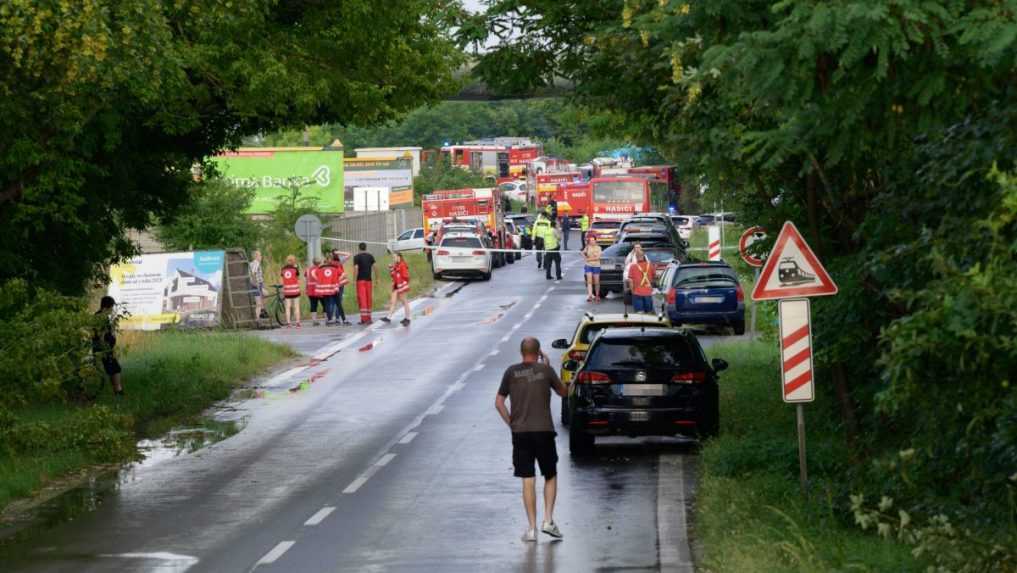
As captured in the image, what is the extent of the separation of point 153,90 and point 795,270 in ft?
25.6

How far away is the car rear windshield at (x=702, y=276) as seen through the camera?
36.1m

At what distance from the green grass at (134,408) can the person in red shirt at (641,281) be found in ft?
25.7

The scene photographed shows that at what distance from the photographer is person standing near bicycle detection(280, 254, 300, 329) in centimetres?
4025

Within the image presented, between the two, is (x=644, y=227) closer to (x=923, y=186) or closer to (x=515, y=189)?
(x=923, y=186)

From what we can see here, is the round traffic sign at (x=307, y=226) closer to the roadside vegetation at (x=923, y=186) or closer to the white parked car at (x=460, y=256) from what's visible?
the white parked car at (x=460, y=256)

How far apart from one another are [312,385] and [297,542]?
1487 centimetres

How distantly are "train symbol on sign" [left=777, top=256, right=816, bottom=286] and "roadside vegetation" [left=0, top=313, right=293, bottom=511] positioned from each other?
25.1 feet

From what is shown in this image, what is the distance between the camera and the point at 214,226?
4975cm

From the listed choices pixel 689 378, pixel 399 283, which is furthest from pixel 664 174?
pixel 689 378

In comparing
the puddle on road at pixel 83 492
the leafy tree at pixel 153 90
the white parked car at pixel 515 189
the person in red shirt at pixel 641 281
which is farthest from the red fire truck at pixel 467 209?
the puddle on road at pixel 83 492

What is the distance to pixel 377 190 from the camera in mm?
65938

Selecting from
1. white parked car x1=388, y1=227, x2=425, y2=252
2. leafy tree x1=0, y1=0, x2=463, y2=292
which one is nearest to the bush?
leafy tree x1=0, y1=0, x2=463, y2=292

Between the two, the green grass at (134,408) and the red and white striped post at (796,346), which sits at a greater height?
the red and white striped post at (796,346)

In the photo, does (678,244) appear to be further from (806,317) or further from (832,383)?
(806,317)
